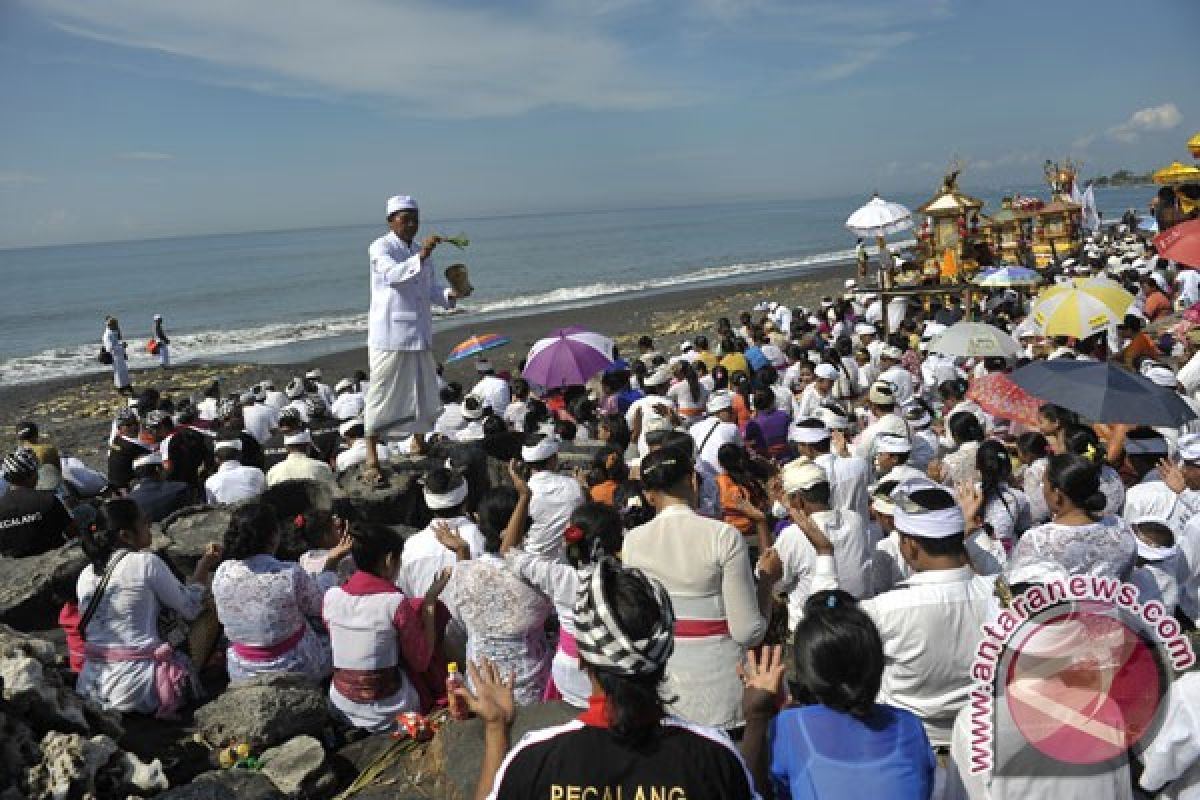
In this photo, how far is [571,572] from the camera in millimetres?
4262

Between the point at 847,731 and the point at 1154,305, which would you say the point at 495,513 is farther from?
the point at 1154,305

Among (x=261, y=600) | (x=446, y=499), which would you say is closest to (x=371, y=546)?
(x=446, y=499)

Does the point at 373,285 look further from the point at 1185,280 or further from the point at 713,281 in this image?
the point at 713,281

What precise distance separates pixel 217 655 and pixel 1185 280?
17.4m

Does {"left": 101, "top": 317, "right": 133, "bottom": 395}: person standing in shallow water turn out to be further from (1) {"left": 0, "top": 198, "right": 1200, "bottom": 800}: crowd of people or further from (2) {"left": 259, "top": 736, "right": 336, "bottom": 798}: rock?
(2) {"left": 259, "top": 736, "right": 336, "bottom": 798}: rock

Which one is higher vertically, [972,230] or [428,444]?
[972,230]

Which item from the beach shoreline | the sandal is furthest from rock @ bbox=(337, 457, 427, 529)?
the beach shoreline

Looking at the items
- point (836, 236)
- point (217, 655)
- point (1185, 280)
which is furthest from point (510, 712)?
point (836, 236)

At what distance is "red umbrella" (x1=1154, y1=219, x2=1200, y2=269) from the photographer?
8.52m

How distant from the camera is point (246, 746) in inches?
176

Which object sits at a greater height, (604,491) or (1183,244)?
(1183,244)

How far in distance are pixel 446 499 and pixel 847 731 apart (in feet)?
10.3
